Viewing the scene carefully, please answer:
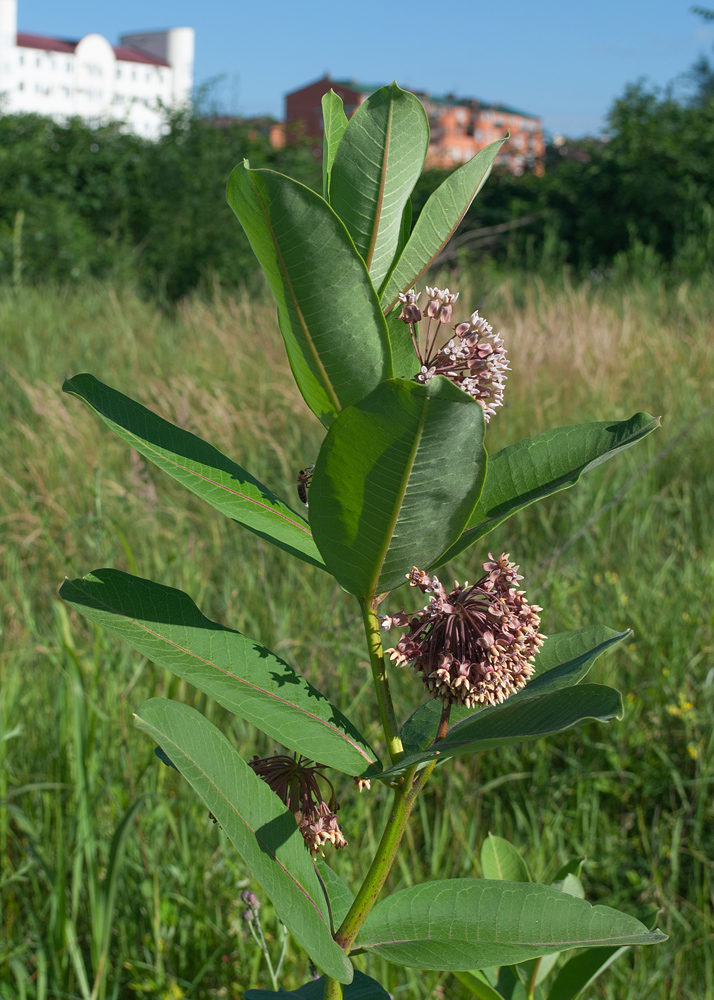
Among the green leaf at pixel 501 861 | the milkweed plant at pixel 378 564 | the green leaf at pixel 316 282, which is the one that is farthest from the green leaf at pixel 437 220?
the green leaf at pixel 501 861

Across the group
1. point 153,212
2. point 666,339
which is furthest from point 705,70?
point 666,339

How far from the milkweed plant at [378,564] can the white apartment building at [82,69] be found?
155 ft

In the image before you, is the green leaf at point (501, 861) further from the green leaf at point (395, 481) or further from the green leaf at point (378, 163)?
the green leaf at point (378, 163)

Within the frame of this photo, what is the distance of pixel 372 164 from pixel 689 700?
85.4 inches

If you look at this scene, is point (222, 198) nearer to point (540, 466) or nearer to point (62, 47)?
point (540, 466)

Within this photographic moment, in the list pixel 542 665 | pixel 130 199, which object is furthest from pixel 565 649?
pixel 130 199

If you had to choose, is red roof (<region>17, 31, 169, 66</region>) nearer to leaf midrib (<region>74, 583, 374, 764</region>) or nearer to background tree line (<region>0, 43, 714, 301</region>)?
background tree line (<region>0, 43, 714, 301</region>)

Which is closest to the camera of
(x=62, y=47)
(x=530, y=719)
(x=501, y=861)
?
(x=530, y=719)

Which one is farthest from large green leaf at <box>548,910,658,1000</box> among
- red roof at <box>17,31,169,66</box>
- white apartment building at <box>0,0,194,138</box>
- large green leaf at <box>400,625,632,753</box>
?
red roof at <box>17,31,169,66</box>

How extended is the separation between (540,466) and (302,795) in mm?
382

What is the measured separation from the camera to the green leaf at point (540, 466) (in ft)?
2.15

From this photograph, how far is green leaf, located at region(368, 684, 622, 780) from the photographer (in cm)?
51

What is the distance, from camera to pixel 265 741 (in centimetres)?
238

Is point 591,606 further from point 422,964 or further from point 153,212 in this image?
point 153,212
